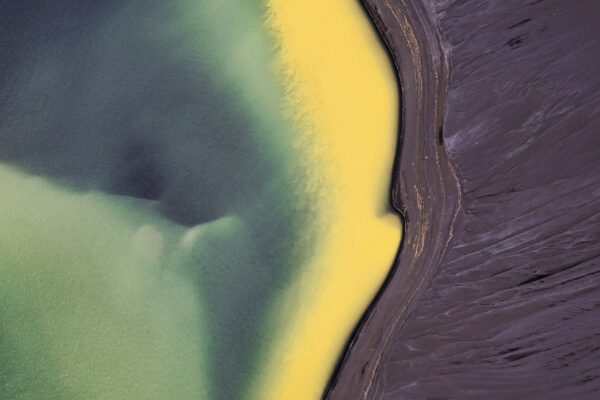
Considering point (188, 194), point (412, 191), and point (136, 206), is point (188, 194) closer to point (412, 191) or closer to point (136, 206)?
point (136, 206)

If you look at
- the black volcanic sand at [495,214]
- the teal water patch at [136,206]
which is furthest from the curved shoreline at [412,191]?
the teal water patch at [136,206]

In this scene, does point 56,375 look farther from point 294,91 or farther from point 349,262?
point 294,91

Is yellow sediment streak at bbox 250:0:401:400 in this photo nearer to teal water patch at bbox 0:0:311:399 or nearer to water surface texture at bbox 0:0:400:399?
water surface texture at bbox 0:0:400:399

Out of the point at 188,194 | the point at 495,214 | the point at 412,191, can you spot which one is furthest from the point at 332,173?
the point at 495,214

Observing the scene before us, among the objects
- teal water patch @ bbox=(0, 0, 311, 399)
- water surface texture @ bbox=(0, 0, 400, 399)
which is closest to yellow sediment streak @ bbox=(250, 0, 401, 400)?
water surface texture @ bbox=(0, 0, 400, 399)

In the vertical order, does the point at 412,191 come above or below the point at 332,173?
below

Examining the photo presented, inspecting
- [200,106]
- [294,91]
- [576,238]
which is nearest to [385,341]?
[576,238]
